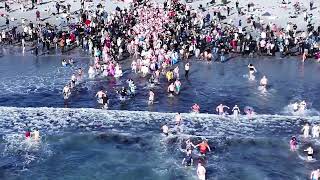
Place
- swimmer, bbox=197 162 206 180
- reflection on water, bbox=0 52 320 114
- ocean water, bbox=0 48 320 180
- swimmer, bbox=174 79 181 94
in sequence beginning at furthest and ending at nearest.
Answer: swimmer, bbox=174 79 181 94 → reflection on water, bbox=0 52 320 114 → ocean water, bbox=0 48 320 180 → swimmer, bbox=197 162 206 180

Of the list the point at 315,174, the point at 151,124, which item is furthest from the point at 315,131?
the point at 151,124

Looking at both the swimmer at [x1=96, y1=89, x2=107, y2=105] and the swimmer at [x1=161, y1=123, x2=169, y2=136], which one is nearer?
the swimmer at [x1=161, y1=123, x2=169, y2=136]

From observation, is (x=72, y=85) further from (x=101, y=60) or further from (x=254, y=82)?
(x=254, y=82)

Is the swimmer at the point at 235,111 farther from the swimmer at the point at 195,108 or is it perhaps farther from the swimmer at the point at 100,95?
the swimmer at the point at 100,95

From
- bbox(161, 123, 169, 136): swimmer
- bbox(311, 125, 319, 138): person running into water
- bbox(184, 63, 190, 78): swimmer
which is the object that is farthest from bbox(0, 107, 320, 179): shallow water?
bbox(184, 63, 190, 78): swimmer

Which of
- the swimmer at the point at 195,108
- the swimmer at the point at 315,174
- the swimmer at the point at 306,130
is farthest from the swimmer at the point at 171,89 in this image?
the swimmer at the point at 315,174

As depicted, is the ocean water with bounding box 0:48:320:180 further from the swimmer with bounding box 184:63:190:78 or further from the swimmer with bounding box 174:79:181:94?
the swimmer with bounding box 184:63:190:78

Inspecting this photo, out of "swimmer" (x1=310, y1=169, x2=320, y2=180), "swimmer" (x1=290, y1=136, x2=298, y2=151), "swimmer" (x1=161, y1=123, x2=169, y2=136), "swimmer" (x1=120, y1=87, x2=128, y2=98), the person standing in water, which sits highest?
the person standing in water

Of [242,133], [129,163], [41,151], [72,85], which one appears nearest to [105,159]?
[129,163]
